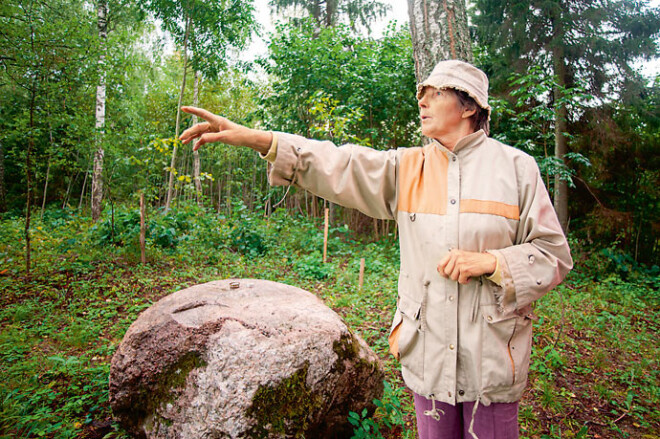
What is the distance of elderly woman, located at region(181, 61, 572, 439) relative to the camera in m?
1.26

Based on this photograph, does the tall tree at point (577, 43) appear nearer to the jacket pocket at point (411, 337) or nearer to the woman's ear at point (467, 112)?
the woman's ear at point (467, 112)

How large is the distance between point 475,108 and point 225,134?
0.95m

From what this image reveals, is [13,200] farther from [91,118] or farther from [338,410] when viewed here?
[338,410]

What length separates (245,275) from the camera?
5625mm

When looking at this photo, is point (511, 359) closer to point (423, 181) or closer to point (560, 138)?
point (423, 181)

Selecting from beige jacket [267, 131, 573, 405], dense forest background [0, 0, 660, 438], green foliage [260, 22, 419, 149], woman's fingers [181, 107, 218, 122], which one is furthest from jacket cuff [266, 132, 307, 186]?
green foliage [260, 22, 419, 149]

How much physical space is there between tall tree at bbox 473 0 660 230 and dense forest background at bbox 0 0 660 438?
30 mm

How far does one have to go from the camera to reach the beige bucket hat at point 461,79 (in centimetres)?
135

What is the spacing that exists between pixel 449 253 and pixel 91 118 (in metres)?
6.80

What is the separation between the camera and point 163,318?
2.26 meters

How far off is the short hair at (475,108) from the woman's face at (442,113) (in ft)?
0.06

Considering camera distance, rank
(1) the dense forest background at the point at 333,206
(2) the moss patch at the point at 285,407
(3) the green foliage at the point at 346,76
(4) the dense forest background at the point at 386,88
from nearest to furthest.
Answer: (2) the moss patch at the point at 285,407 < (1) the dense forest background at the point at 333,206 < (4) the dense forest background at the point at 386,88 < (3) the green foliage at the point at 346,76

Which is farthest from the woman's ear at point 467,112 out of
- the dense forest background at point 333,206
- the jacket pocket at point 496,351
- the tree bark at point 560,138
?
the tree bark at point 560,138

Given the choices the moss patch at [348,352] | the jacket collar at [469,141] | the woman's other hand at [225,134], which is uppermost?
the jacket collar at [469,141]
